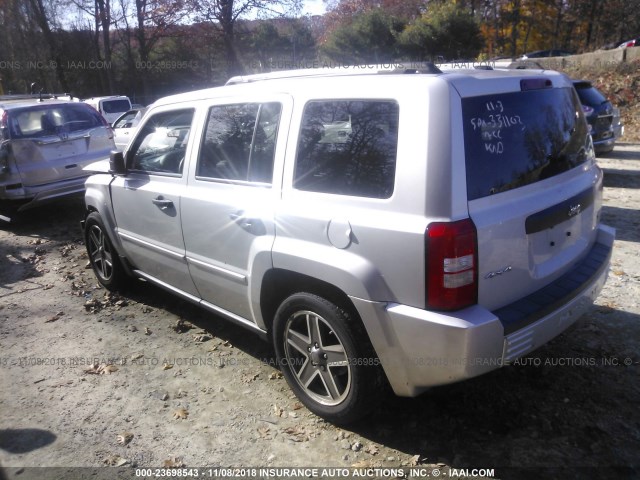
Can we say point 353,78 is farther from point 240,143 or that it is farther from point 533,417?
point 533,417

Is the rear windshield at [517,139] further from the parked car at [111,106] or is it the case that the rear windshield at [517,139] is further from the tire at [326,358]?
the parked car at [111,106]

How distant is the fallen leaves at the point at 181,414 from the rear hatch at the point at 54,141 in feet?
19.8

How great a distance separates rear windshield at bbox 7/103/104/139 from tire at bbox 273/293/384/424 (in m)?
6.82

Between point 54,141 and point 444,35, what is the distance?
17865mm

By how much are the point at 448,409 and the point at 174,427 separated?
171 cm

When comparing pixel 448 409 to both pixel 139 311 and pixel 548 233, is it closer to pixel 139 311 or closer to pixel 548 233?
pixel 548 233

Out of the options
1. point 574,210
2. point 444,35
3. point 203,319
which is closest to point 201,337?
point 203,319

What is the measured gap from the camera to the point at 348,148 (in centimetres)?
283

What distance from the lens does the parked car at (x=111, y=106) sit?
18375 millimetres

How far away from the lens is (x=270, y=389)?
3.59 meters

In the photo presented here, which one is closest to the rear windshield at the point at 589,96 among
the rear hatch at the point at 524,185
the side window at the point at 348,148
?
the rear hatch at the point at 524,185

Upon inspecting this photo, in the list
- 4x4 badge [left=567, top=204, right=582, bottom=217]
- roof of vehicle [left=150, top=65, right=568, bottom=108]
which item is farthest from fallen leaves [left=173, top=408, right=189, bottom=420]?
4x4 badge [left=567, top=204, right=582, bottom=217]

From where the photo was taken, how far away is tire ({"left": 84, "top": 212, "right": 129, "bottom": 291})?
5.14m

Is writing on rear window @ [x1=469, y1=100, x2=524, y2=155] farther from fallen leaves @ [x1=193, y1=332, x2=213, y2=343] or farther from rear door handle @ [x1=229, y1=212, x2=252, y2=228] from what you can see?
fallen leaves @ [x1=193, y1=332, x2=213, y2=343]
